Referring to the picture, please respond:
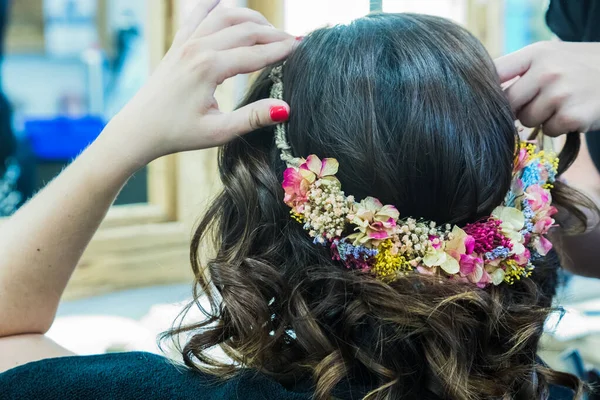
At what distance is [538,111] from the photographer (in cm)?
87

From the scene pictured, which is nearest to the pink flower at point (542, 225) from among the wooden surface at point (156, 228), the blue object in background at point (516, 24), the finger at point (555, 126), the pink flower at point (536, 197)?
the pink flower at point (536, 197)

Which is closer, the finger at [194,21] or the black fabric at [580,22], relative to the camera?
the finger at [194,21]

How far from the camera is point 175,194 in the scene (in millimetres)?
2115

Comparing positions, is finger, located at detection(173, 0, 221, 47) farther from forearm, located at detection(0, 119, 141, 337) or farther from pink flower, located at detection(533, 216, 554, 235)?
Result: pink flower, located at detection(533, 216, 554, 235)

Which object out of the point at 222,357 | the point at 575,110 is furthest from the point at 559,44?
the point at 222,357

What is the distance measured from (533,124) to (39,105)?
5.12 feet

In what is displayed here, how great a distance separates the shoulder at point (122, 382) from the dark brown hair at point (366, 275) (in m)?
0.03

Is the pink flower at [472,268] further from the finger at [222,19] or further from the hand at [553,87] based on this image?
the finger at [222,19]

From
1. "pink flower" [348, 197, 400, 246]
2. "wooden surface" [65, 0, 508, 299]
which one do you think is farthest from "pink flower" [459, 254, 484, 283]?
"wooden surface" [65, 0, 508, 299]

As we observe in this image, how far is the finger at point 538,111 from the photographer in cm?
86

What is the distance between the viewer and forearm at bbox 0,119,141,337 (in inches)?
33.3

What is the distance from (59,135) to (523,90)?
4.99 feet

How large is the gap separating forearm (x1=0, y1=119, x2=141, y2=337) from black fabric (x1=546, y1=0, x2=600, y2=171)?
0.88 meters

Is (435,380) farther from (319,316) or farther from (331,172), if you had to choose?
(331,172)
